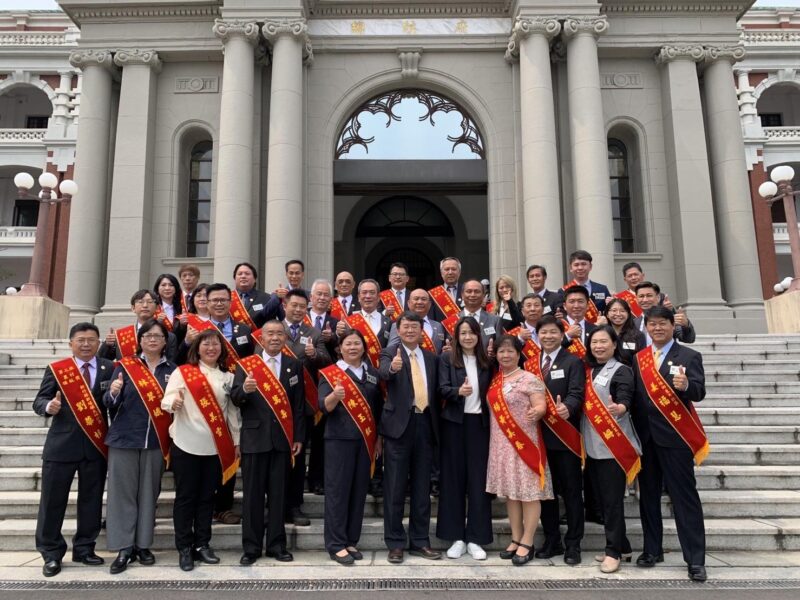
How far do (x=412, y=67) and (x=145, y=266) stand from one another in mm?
8704

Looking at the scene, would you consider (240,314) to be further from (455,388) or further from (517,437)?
(517,437)

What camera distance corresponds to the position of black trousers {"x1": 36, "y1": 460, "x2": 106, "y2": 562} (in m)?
5.09

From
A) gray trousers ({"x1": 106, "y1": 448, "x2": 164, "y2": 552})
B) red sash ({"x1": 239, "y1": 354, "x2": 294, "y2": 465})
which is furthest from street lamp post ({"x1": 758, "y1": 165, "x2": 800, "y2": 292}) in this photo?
gray trousers ({"x1": 106, "y1": 448, "x2": 164, "y2": 552})

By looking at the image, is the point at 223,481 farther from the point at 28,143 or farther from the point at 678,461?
the point at 28,143

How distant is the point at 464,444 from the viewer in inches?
220

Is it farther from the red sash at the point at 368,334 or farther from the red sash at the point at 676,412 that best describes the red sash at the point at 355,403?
the red sash at the point at 676,412

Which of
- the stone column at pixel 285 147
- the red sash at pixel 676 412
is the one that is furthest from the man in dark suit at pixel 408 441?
the stone column at pixel 285 147

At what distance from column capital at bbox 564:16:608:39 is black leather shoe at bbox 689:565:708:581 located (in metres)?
13.4

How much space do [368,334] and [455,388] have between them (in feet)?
5.32

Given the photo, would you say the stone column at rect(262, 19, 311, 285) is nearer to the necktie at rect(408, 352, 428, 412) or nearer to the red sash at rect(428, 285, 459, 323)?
the red sash at rect(428, 285, 459, 323)

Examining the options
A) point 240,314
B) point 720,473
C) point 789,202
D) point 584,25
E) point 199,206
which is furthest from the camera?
point 199,206

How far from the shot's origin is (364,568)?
5.09m

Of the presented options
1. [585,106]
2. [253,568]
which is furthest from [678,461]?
[585,106]

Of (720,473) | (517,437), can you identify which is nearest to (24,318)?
(517,437)
